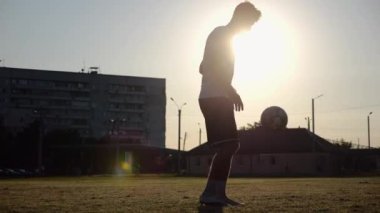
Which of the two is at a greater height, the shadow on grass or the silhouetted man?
the silhouetted man

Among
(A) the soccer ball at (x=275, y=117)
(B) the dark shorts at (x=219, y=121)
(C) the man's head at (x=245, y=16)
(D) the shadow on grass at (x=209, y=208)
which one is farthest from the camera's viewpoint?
(A) the soccer ball at (x=275, y=117)

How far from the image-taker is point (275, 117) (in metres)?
47.7

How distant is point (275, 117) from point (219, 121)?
1629 inches

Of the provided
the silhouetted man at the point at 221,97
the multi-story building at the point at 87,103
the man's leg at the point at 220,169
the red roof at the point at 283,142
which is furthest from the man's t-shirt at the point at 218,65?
the multi-story building at the point at 87,103

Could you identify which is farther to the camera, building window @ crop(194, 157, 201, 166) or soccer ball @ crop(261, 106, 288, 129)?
building window @ crop(194, 157, 201, 166)

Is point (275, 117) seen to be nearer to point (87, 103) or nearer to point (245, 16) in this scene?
point (245, 16)

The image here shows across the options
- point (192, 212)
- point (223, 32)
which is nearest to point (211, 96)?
point (223, 32)

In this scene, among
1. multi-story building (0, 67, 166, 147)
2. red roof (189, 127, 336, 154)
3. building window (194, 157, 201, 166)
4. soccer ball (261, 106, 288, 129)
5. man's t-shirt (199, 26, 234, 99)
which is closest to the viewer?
man's t-shirt (199, 26, 234, 99)

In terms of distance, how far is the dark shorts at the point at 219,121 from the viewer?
22.5 ft

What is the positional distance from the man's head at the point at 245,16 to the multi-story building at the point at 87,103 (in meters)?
122

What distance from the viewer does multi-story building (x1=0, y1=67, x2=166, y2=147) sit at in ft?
433

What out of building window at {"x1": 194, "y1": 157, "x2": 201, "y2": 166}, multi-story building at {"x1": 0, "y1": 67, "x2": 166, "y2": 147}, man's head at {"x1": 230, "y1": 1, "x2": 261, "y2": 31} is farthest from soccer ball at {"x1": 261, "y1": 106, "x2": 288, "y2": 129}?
multi-story building at {"x1": 0, "y1": 67, "x2": 166, "y2": 147}

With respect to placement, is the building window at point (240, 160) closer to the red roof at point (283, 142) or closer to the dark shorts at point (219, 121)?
the red roof at point (283, 142)

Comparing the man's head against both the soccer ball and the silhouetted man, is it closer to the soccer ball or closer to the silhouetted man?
the silhouetted man
